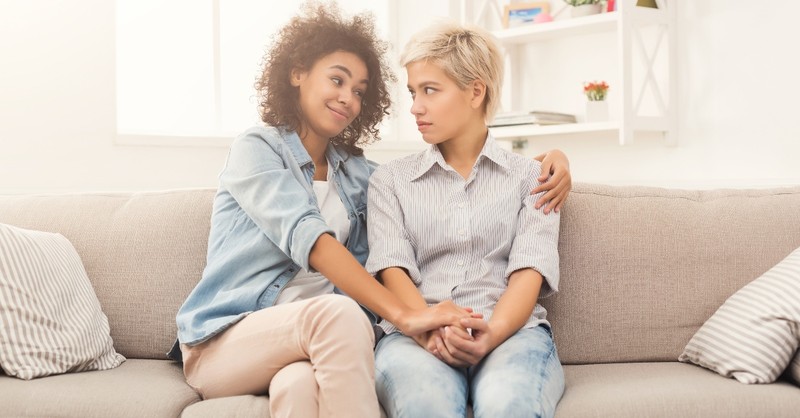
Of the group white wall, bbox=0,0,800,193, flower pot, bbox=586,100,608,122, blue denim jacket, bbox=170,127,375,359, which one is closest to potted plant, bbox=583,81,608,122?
flower pot, bbox=586,100,608,122

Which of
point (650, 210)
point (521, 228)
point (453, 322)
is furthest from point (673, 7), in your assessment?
point (453, 322)

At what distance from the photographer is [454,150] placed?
1.98m

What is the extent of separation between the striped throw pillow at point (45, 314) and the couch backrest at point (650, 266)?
37.4 inches

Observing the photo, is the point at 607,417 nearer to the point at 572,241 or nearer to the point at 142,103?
the point at 572,241

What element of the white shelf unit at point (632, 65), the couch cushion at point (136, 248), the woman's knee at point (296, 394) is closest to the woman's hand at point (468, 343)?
the woman's knee at point (296, 394)

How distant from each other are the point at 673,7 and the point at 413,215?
230 cm

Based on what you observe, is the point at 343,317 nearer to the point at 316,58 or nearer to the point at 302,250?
the point at 302,250

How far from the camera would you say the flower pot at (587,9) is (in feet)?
12.5

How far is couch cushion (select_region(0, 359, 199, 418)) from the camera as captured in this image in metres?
1.57

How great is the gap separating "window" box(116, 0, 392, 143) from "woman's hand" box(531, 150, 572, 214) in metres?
2.11

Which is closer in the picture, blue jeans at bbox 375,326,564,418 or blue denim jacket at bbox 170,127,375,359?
blue jeans at bbox 375,326,564,418

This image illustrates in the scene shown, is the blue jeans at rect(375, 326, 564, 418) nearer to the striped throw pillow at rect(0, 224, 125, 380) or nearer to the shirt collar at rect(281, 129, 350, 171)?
the shirt collar at rect(281, 129, 350, 171)

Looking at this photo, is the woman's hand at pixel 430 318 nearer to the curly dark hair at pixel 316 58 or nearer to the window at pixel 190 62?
the curly dark hair at pixel 316 58

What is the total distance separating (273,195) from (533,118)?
91.0 inches
